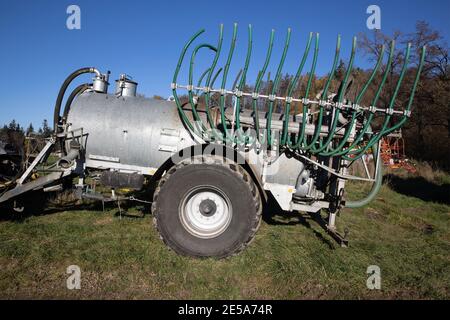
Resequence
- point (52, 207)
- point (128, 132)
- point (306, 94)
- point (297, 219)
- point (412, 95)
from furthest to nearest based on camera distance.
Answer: point (297, 219) < point (52, 207) < point (128, 132) < point (306, 94) < point (412, 95)

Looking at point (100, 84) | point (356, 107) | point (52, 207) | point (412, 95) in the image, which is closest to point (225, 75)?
point (356, 107)

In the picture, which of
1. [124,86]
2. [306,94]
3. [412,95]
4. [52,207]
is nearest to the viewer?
[412,95]

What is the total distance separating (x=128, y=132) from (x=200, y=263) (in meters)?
2.00

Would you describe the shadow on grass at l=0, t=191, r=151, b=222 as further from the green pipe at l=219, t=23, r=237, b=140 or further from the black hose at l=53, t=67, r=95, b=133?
the green pipe at l=219, t=23, r=237, b=140

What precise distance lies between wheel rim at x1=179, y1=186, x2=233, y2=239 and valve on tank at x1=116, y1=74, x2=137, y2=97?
1.92 meters

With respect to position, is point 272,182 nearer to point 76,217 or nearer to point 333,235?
point 333,235

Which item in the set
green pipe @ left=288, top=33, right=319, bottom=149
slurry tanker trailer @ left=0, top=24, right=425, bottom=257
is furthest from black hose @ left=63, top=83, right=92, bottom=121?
green pipe @ left=288, top=33, right=319, bottom=149

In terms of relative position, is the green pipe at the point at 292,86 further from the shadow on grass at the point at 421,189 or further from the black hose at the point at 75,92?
the shadow on grass at the point at 421,189

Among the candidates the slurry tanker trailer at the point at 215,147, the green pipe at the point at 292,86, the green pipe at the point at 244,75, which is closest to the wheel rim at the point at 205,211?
the slurry tanker trailer at the point at 215,147

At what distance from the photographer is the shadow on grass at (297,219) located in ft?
16.1

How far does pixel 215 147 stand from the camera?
4004 mm

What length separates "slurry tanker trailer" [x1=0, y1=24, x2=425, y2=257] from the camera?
3639mm

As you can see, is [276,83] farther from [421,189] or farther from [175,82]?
[421,189]
